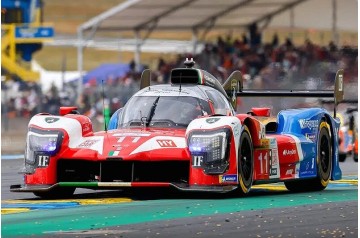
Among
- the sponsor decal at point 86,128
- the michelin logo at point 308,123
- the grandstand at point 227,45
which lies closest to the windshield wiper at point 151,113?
the sponsor decal at point 86,128

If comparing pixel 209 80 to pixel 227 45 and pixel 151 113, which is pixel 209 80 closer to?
pixel 151 113

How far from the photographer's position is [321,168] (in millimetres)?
14148

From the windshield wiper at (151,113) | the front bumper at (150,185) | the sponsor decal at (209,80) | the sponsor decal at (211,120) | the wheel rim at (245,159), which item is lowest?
the front bumper at (150,185)

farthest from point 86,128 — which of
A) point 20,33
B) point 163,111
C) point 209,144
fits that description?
point 20,33

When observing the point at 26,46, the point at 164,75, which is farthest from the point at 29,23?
the point at 164,75

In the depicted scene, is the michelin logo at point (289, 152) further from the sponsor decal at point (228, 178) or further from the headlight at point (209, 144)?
the headlight at point (209, 144)

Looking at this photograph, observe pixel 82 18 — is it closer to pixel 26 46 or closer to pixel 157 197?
pixel 26 46

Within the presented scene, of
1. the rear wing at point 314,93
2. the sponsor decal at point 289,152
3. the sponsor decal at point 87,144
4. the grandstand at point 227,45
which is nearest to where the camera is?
the sponsor decal at point 87,144

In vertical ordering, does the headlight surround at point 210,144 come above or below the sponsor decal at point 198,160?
above

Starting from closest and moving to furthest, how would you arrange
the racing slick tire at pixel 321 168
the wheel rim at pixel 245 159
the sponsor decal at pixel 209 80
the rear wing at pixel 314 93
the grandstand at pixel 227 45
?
the wheel rim at pixel 245 159, the sponsor decal at pixel 209 80, the racing slick tire at pixel 321 168, the rear wing at pixel 314 93, the grandstand at pixel 227 45

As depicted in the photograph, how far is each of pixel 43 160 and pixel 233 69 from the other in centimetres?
2292

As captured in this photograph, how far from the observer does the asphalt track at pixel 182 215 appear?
8953mm

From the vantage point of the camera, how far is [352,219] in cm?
998

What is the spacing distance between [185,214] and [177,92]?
308cm
